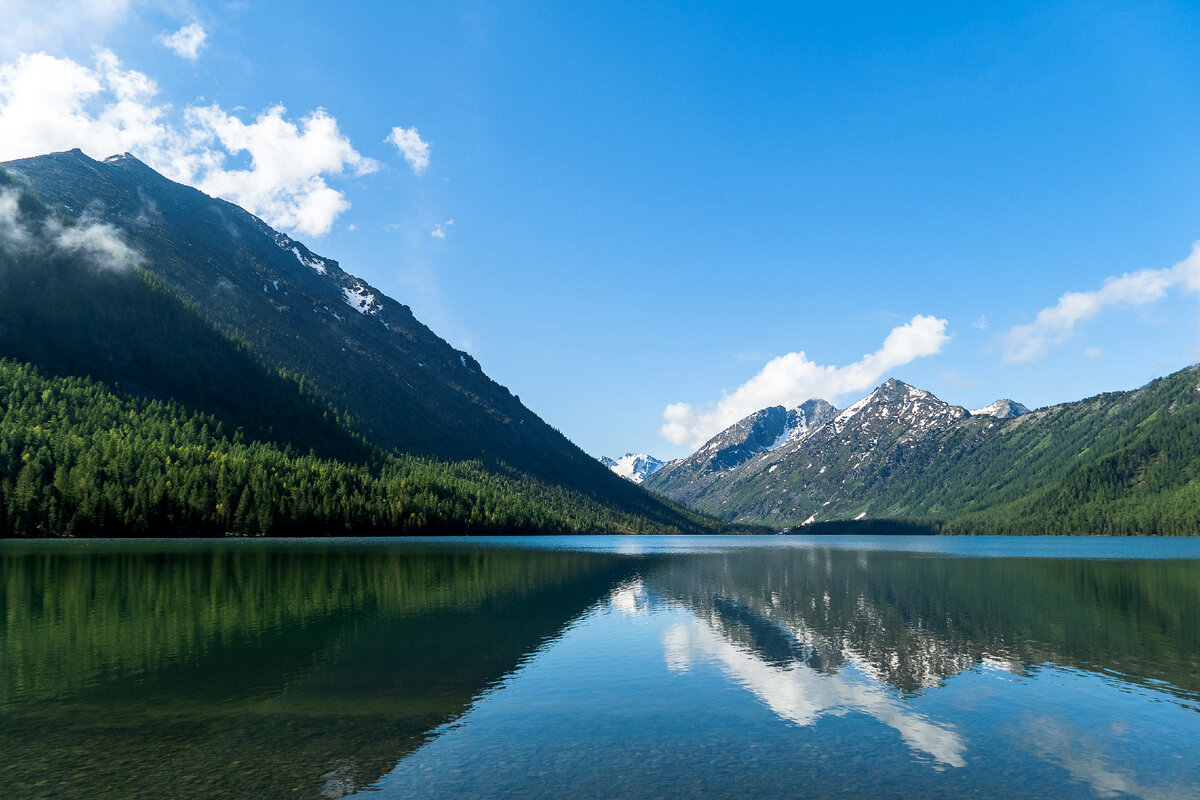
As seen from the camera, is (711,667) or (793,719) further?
(711,667)

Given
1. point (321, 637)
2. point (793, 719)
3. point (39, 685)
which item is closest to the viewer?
point (793, 719)

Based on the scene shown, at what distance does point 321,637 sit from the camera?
47875 mm

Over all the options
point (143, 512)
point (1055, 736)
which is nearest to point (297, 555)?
point (143, 512)

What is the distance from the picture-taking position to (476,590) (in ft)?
261

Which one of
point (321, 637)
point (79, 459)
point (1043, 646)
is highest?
point (79, 459)

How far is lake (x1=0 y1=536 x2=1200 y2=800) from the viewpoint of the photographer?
23.8 metres

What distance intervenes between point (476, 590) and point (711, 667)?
42.8 m

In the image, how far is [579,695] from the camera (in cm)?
3591

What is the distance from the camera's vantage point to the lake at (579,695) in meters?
23.8

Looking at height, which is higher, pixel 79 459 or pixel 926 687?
pixel 79 459

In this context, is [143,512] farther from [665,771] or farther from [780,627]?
[665,771]

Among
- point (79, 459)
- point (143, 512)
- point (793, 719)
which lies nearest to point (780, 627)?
point (793, 719)

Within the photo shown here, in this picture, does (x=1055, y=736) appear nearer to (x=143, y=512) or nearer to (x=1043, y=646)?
(x=1043, y=646)

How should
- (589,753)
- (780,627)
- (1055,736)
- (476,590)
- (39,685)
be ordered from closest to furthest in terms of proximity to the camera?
(589,753)
(1055,736)
(39,685)
(780,627)
(476,590)
